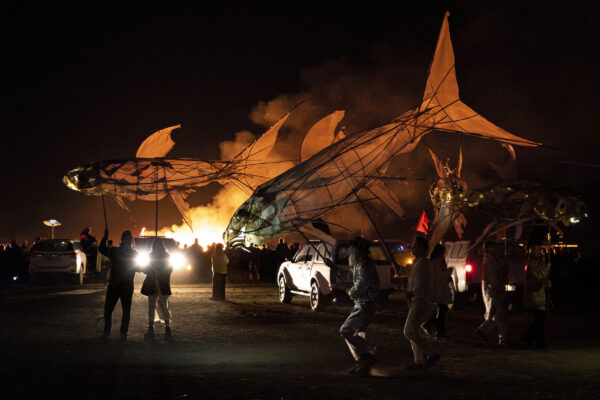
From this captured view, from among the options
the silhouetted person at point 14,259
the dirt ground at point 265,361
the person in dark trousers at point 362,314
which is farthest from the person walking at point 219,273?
the person in dark trousers at point 362,314

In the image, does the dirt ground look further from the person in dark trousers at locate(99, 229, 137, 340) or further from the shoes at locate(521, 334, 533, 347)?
the person in dark trousers at locate(99, 229, 137, 340)

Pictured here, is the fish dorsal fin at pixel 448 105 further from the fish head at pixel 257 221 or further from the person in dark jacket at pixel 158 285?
the person in dark jacket at pixel 158 285

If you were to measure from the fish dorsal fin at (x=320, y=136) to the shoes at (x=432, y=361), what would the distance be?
5369 millimetres

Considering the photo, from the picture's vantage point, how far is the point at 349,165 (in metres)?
11.6

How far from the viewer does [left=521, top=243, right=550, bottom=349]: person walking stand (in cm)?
1103

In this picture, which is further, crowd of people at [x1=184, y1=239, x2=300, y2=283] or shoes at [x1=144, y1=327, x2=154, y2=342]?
crowd of people at [x1=184, y1=239, x2=300, y2=283]

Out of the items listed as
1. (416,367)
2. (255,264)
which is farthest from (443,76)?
(255,264)

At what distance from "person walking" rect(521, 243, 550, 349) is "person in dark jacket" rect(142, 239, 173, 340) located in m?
6.32

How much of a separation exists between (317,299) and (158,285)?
5.57 m

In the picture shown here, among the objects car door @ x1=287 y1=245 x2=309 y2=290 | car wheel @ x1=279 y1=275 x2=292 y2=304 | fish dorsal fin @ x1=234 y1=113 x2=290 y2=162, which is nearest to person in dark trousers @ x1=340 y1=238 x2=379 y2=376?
fish dorsal fin @ x1=234 y1=113 x2=290 y2=162

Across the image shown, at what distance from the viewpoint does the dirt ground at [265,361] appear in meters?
7.54

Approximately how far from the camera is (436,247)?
12.0 m

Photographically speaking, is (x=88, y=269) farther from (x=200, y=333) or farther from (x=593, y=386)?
(x=593, y=386)

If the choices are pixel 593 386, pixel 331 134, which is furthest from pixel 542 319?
pixel 331 134
